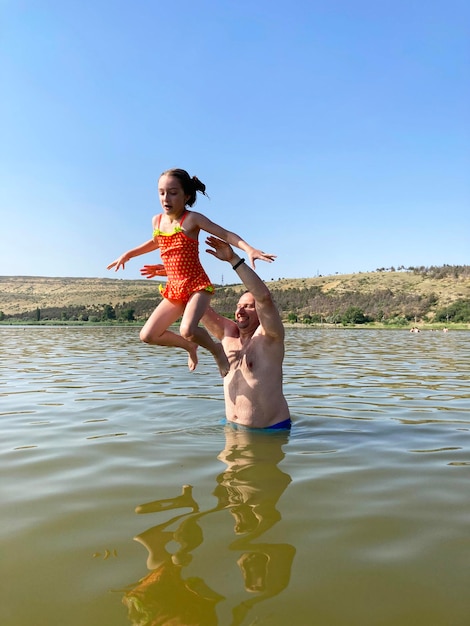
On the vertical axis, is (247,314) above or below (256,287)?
below

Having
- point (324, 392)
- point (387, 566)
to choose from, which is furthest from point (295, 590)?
point (324, 392)

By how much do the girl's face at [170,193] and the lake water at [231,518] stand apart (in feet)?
7.83

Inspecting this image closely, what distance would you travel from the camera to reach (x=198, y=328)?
584cm

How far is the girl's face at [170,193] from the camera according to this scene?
572 centimetres

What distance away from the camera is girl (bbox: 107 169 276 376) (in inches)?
226

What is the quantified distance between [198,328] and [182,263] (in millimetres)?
716

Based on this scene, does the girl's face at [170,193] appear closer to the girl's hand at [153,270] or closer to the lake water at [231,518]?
the girl's hand at [153,270]

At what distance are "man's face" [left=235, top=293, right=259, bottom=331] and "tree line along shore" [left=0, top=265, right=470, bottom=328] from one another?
5986cm

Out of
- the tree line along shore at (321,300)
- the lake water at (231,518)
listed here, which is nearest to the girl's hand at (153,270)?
the lake water at (231,518)

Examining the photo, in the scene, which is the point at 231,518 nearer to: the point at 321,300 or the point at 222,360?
the point at 222,360

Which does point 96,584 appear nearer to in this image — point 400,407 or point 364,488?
point 364,488

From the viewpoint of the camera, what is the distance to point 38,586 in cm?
255

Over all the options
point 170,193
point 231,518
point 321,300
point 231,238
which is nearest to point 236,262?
point 231,238

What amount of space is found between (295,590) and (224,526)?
80 centimetres
